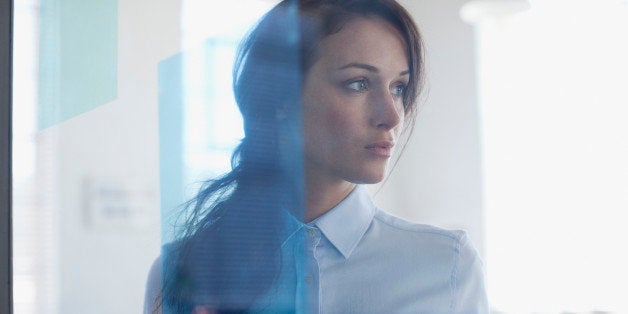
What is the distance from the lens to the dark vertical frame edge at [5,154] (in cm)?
67

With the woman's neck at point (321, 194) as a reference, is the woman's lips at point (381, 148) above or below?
above

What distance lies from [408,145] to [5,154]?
424mm

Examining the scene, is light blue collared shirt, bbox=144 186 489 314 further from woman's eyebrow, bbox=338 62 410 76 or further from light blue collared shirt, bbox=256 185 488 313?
woman's eyebrow, bbox=338 62 410 76

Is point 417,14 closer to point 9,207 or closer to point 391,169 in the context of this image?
point 391,169

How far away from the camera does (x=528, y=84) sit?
31.0 inches

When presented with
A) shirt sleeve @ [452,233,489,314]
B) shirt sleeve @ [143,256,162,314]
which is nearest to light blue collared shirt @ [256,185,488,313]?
shirt sleeve @ [452,233,489,314]

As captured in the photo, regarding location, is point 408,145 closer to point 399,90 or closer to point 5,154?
point 399,90

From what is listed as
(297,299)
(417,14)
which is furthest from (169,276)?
(417,14)

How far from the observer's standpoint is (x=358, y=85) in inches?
27.9

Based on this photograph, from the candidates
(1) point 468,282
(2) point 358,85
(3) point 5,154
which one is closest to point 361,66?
(2) point 358,85

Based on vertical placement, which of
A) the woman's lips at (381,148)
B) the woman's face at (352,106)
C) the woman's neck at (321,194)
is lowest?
the woman's neck at (321,194)

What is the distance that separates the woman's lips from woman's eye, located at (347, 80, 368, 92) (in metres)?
0.06

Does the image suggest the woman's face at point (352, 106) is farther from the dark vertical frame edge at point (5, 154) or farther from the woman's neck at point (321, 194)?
the dark vertical frame edge at point (5, 154)

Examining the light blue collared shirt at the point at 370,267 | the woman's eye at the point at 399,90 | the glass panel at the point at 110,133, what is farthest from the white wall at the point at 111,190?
the woman's eye at the point at 399,90
